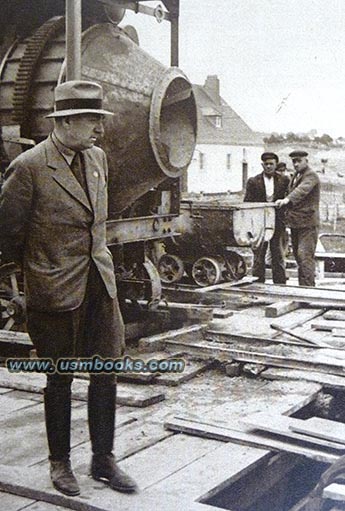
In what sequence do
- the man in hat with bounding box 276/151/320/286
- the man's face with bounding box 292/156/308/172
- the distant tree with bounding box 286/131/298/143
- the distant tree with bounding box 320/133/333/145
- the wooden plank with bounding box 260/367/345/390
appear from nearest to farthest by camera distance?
the wooden plank with bounding box 260/367/345/390 < the man in hat with bounding box 276/151/320/286 < the man's face with bounding box 292/156/308/172 < the distant tree with bounding box 320/133/333/145 < the distant tree with bounding box 286/131/298/143

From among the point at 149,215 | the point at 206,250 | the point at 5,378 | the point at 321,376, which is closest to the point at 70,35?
the point at 149,215

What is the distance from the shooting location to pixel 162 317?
775 centimetres

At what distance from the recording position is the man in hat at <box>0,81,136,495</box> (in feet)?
11.9

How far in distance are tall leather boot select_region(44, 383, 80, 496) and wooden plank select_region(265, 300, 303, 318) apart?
462 centimetres

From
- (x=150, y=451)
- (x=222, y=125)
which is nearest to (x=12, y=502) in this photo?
(x=150, y=451)

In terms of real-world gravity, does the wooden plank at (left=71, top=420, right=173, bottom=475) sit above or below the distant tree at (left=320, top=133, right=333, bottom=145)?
below

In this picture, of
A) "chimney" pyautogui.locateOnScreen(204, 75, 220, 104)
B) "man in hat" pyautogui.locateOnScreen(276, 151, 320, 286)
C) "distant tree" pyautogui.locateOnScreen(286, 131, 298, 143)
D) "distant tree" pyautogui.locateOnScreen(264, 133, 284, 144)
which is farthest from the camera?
"chimney" pyautogui.locateOnScreen(204, 75, 220, 104)

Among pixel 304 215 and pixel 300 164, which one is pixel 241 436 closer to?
pixel 304 215

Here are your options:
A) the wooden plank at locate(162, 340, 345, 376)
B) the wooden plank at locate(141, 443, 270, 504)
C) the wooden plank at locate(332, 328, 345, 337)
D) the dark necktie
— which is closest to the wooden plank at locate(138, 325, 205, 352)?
the wooden plank at locate(162, 340, 345, 376)

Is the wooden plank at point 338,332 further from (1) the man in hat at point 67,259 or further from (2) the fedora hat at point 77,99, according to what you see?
(2) the fedora hat at point 77,99

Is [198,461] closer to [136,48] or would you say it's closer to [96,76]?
[96,76]

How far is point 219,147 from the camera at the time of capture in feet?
127

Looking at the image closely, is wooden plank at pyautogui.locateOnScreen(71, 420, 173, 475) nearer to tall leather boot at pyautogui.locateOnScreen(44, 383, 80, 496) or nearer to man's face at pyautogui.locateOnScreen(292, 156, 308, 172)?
tall leather boot at pyautogui.locateOnScreen(44, 383, 80, 496)

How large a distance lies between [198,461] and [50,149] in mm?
1742
